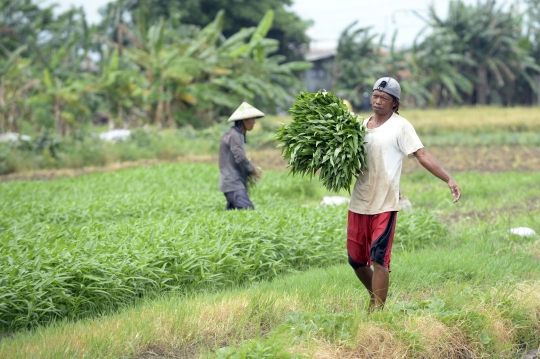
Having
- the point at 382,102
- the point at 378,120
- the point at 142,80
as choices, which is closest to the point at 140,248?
the point at 378,120

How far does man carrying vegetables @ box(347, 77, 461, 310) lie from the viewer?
4906 millimetres

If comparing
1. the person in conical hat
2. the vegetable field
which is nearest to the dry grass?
the vegetable field

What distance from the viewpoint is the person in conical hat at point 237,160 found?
832cm

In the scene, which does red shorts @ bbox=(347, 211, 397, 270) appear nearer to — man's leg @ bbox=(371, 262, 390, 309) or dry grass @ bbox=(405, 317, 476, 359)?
man's leg @ bbox=(371, 262, 390, 309)

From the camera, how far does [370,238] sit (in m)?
5.06

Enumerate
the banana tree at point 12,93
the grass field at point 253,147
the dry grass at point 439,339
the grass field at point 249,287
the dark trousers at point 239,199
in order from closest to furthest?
1. the grass field at point 249,287
2. the dry grass at point 439,339
3. the dark trousers at point 239,199
4. the grass field at point 253,147
5. the banana tree at point 12,93

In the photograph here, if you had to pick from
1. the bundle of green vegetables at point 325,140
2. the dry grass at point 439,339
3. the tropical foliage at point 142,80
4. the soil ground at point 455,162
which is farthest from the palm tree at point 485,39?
the dry grass at point 439,339

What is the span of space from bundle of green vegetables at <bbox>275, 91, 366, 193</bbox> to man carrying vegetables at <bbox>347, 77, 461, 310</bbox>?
11cm

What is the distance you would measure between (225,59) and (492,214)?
46.0 ft

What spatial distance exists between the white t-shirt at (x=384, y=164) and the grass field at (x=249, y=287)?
0.79 m

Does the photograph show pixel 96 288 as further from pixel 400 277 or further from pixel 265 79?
pixel 265 79

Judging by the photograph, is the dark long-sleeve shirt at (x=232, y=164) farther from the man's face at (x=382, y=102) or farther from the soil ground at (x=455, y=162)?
the soil ground at (x=455, y=162)

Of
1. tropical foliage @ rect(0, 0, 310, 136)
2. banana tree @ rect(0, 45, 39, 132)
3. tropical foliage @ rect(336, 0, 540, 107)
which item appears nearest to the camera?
banana tree @ rect(0, 45, 39, 132)

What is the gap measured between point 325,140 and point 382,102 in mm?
528
